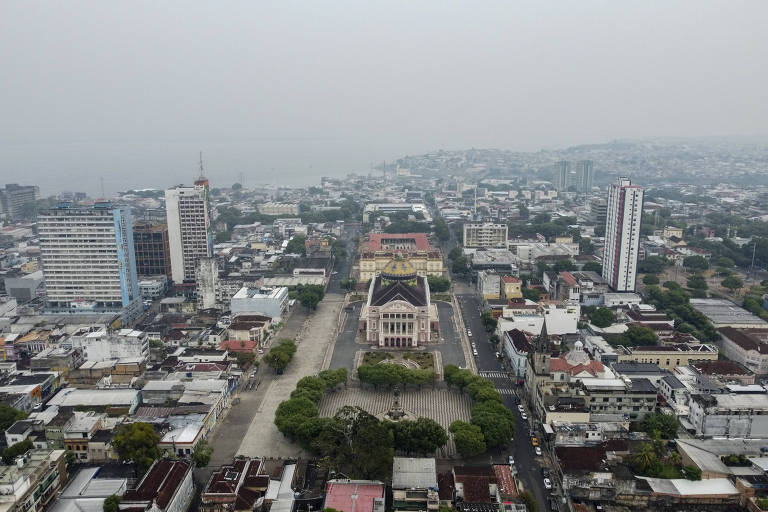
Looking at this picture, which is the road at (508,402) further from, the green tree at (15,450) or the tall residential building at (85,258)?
the tall residential building at (85,258)

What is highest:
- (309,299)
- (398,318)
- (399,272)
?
(399,272)

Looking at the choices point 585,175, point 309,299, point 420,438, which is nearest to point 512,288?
point 309,299

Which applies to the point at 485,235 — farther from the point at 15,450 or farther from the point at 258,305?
the point at 15,450

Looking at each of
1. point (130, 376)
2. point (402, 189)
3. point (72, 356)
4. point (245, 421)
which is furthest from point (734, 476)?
point (402, 189)

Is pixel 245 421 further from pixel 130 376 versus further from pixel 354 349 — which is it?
pixel 354 349

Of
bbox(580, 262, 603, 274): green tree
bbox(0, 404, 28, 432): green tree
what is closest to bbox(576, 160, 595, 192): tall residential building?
bbox(580, 262, 603, 274): green tree

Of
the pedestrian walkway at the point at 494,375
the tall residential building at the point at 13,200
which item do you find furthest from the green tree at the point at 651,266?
the tall residential building at the point at 13,200

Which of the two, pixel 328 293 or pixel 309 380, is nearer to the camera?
pixel 309 380
